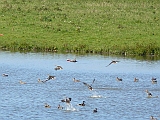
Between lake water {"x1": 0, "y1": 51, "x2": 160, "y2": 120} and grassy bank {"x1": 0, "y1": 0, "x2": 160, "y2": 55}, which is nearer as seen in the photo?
lake water {"x1": 0, "y1": 51, "x2": 160, "y2": 120}

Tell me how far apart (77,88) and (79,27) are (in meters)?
→ 14.2

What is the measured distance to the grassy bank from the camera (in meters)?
38.9

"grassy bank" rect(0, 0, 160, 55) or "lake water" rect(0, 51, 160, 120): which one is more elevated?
"grassy bank" rect(0, 0, 160, 55)

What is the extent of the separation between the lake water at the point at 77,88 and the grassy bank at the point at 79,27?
175cm

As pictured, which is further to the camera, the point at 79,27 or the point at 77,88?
the point at 79,27

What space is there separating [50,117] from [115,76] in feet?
32.4

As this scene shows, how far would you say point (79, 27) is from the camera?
42.5m

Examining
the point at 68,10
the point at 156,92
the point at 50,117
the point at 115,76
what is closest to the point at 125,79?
the point at 115,76

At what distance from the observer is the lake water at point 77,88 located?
924 inches

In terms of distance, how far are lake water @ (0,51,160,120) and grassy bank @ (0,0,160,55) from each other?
1748 millimetres

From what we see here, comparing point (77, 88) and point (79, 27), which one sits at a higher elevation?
point (79, 27)

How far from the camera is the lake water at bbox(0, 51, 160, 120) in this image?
2347cm

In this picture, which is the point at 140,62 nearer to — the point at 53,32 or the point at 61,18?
the point at 53,32

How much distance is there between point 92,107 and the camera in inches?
968
